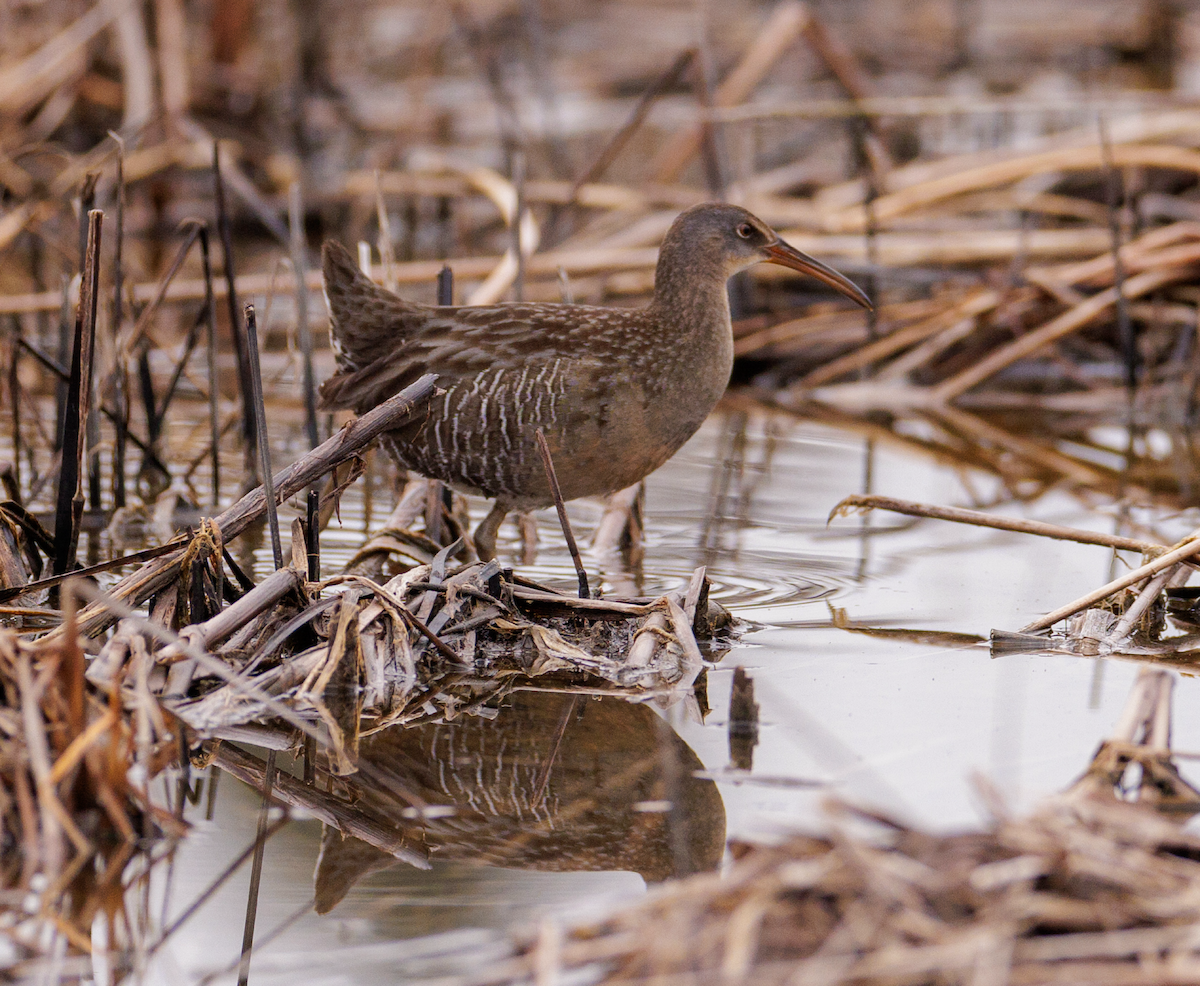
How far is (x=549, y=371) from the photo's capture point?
12.8 ft

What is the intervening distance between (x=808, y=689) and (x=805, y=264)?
4.69ft

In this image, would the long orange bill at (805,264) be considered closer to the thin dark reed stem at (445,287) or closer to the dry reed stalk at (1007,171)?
the thin dark reed stem at (445,287)

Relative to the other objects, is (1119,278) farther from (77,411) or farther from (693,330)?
(77,411)

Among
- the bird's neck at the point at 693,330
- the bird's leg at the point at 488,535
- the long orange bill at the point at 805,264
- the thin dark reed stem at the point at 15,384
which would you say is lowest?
the bird's leg at the point at 488,535

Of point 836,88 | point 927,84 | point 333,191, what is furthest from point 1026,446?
point 927,84

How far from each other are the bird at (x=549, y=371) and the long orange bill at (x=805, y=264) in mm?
37

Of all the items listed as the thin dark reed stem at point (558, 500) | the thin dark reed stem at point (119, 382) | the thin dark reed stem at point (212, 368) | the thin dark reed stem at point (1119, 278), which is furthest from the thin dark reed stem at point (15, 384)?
the thin dark reed stem at point (1119, 278)

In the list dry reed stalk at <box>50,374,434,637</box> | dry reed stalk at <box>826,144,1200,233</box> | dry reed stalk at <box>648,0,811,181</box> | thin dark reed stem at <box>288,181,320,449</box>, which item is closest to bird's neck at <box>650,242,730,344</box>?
dry reed stalk at <box>50,374,434,637</box>

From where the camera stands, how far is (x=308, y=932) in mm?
2340

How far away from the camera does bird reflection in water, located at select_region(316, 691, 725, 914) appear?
103 inches

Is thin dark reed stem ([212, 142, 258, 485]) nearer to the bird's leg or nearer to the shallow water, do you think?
the shallow water

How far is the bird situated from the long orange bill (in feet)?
0.12

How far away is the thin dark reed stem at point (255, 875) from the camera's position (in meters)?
2.23

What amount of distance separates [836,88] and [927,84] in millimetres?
1561
